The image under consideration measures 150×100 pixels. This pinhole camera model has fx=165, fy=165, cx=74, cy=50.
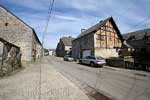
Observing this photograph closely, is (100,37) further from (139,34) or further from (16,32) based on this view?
(139,34)

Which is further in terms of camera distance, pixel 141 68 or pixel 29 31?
pixel 29 31

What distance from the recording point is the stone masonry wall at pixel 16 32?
28047 millimetres

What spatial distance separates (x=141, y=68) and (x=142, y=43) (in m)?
29.0

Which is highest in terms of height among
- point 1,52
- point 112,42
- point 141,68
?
point 112,42

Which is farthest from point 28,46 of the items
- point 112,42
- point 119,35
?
point 119,35

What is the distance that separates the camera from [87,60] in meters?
28.1

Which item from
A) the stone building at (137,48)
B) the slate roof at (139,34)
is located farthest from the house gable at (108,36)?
the slate roof at (139,34)

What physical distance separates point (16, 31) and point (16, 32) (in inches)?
6.8

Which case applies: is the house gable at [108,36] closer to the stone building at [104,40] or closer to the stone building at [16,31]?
the stone building at [104,40]

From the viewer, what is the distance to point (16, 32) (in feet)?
94.4

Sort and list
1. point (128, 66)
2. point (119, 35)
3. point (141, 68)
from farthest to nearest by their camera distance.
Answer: point (119, 35) < point (128, 66) < point (141, 68)

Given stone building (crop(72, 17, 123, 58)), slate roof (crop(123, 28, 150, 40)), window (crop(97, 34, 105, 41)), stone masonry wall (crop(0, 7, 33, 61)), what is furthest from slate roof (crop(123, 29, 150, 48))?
stone masonry wall (crop(0, 7, 33, 61))

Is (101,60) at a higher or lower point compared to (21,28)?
lower

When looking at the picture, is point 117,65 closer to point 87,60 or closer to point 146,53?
point 87,60
